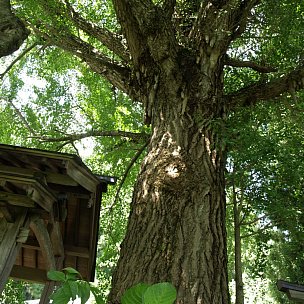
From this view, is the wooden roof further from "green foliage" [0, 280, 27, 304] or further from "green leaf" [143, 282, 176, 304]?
"green foliage" [0, 280, 27, 304]

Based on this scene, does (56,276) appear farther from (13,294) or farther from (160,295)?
(13,294)

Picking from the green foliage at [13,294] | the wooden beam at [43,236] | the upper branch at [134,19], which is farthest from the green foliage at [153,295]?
the green foliage at [13,294]

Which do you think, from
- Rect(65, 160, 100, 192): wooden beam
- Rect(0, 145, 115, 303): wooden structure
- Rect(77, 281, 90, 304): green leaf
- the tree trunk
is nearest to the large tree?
the tree trunk

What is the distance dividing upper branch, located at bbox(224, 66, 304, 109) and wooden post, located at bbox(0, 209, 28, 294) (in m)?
2.90

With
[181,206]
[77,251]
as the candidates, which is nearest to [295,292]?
[77,251]

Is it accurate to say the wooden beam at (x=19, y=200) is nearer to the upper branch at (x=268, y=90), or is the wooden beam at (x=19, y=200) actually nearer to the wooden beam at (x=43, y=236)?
the wooden beam at (x=43, y=236)

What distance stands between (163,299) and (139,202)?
2568 millimetres

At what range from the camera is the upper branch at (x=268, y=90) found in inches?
193

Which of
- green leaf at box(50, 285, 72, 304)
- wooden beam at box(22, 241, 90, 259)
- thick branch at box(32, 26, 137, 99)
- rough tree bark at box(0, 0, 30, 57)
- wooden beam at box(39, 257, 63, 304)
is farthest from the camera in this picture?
thick branch at box(32, 26, 137, 99)

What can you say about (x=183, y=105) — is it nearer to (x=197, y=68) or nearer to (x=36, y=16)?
(x=197, y=68)

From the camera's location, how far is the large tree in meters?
2.81

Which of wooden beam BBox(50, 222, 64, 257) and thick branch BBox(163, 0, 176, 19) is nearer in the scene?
wooden beam BBox(50, 222, 64, 257)

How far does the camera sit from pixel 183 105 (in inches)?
161

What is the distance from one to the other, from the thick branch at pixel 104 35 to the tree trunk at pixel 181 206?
1719mm
